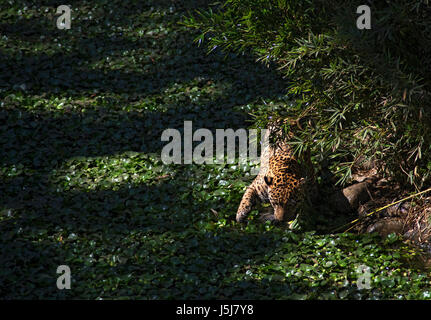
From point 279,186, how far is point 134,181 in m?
2.07

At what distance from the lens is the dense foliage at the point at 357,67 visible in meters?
5.01

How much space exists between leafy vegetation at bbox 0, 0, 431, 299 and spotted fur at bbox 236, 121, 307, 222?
23 centimetres

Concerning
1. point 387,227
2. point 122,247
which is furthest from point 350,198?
point 122,247

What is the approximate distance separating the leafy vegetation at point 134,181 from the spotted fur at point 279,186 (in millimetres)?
234

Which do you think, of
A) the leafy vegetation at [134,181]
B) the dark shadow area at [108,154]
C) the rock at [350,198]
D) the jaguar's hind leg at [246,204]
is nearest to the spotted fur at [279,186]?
the jaguar's hind leg at [246,204]

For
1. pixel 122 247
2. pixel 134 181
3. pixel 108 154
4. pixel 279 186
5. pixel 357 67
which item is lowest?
pixel 122 247

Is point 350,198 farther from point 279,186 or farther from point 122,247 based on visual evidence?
point 122,247

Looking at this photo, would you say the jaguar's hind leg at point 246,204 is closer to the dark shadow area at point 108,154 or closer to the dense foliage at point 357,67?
the dark shadow area at point 108,154

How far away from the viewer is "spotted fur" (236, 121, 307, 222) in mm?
6039

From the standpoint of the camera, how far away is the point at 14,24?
420 inches

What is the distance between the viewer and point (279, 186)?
6.07m

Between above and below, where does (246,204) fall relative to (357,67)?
below

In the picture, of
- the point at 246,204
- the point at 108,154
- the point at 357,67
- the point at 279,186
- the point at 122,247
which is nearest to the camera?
the point at 357,67

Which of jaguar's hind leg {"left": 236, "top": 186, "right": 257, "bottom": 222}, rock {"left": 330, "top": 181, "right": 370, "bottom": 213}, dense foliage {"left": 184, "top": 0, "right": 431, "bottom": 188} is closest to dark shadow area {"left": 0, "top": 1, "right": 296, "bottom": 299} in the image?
jaguar's hind leg {"left": 236, "top": 186, "right": 257, "bottom": 222}
